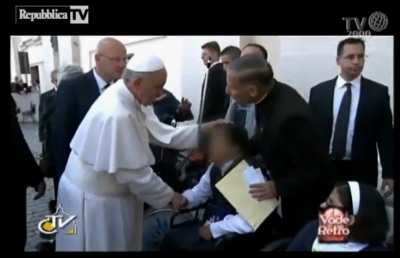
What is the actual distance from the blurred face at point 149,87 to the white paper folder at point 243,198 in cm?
43

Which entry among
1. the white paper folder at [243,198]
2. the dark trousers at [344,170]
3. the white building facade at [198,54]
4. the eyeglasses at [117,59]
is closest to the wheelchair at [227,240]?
the white paper folder at [243,198]

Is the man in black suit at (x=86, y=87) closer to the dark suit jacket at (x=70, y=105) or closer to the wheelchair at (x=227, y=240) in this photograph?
the dark suit jacket at (x=70, y=105)

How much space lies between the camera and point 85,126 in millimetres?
2113

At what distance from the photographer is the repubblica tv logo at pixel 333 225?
7.05 ft

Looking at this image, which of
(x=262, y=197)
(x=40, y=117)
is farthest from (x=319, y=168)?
(x=40, y=117)

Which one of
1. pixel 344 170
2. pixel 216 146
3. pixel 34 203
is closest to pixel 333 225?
pixel 344 170

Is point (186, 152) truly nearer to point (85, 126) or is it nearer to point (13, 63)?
point (85, 126)

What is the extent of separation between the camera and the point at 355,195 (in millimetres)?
2137

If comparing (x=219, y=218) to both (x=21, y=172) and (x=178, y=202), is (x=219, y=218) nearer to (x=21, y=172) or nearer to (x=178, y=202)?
(x=178, y=202)

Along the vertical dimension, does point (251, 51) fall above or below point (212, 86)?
above

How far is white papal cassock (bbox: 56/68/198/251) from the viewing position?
2088mm

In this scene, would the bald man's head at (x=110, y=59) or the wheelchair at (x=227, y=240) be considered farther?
the wheelchair at (x=227, y=240)

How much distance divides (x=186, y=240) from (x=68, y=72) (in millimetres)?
831

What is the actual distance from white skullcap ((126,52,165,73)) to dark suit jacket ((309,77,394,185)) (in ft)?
2.05
